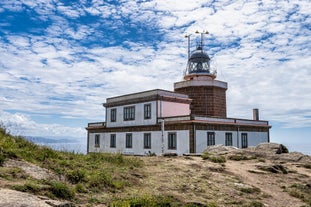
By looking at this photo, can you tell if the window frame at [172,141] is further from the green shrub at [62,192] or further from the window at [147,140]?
the green shrub at [62,192]

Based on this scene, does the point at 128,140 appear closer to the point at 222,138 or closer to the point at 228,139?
the point at 222,138

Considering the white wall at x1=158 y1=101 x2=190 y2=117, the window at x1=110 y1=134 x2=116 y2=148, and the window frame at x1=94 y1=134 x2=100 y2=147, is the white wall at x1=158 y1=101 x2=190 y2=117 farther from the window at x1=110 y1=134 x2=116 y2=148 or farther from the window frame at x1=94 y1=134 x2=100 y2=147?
the window frame at x1=94 y1=134 x2=100 y2=147

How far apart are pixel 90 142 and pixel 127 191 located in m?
29.3

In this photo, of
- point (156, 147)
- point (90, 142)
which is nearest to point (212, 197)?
point (156, 147)

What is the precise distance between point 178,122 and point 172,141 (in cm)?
200

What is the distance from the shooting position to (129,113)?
32094 millimetres

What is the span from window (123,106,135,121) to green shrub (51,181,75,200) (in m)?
23.5

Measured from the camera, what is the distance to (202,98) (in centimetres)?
3322

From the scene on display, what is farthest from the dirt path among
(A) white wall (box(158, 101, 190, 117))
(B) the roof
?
(B) the roof

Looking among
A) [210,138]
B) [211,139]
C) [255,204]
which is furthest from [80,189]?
[211,139]

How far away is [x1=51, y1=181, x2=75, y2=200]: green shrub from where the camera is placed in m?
7.81

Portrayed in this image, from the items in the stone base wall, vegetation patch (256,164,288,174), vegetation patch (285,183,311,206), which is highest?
the stone base wall

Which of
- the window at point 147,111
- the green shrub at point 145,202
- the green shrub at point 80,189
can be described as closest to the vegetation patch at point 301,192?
the green shrub at point 145,202

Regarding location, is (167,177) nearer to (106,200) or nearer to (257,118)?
(106,200)
